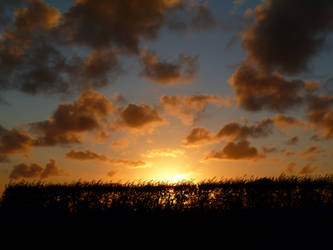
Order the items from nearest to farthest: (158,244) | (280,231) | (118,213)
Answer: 1. (158,244)
2. (280,231)
3. (118,213)

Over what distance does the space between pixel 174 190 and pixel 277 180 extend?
6140 millimetres

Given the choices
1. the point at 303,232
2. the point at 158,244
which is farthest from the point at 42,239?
the point at 303,232

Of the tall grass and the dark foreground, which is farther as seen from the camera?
the tall grass

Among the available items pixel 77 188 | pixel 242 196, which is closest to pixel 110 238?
pixel 77 188

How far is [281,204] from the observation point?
18.0 m

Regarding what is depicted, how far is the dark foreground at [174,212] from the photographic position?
15055 mm

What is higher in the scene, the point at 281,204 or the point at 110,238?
the point at 281,204

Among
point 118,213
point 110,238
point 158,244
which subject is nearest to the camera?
point 158,244

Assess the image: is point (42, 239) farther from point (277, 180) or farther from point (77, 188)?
point (277, 180)

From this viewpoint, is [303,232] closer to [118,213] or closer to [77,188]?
[118,213]

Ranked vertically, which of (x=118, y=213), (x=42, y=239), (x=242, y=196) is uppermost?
(x=242, y=196)

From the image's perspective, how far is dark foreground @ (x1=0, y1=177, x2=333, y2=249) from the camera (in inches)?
593

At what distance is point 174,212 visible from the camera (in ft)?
57.5

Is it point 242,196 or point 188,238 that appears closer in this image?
point 188,238
